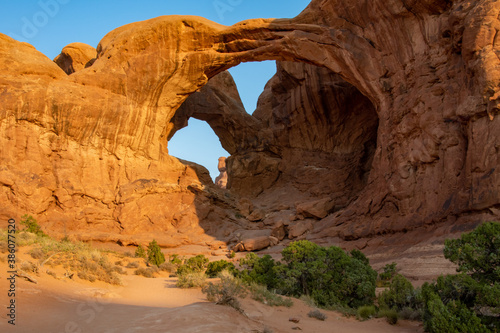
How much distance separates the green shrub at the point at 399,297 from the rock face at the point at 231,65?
5.99 meters

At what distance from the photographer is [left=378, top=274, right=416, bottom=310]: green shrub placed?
9.71 meters

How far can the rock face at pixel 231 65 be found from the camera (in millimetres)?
15969

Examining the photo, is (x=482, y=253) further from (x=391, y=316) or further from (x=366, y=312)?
(x=366, y=312)

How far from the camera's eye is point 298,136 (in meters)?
32.4

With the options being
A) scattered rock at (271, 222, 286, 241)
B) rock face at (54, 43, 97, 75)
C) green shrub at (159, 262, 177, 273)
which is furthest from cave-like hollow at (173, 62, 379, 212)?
green shrub at (159, 262, 177, 273)

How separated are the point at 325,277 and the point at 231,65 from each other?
59.0ft

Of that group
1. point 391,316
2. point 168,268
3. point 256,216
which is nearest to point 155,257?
point 168,268

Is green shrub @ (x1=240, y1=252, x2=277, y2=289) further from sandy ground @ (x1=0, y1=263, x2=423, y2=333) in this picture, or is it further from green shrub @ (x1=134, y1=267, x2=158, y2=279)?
green shrub @ (x1=134, y1=267, x2=158, y2=279)

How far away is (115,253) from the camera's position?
60.9 ft

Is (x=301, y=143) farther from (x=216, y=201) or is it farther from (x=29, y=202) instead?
(x=29, y=202)

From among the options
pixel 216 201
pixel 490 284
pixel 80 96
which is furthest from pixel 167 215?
pixel 490 284

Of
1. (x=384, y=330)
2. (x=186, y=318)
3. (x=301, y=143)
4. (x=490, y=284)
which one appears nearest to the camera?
(x=186, y=318)

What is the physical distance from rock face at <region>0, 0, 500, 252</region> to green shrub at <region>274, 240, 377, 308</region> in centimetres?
589

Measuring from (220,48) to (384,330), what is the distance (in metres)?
20.6
